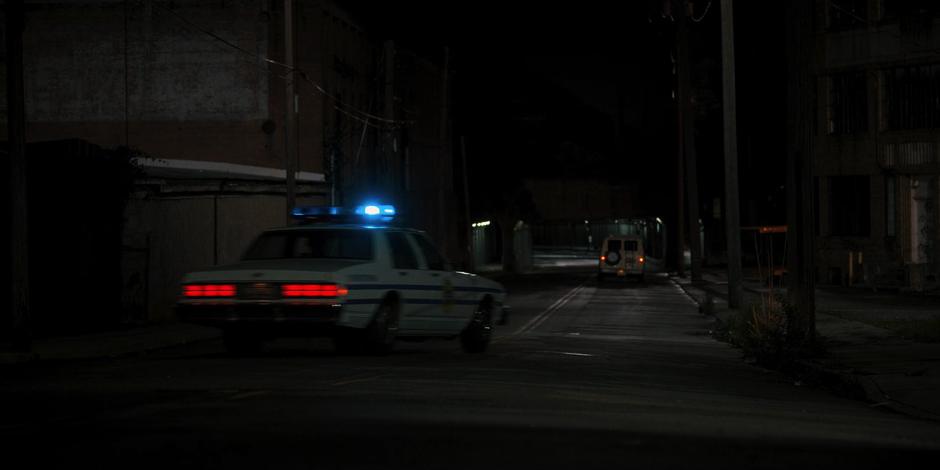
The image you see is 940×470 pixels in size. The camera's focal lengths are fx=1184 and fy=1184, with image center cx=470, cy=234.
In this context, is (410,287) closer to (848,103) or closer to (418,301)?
(418,301)

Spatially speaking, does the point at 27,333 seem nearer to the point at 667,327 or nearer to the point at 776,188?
the point at 667,327

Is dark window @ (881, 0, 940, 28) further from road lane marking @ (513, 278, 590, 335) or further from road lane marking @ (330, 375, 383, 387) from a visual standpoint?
road lane marking @ (330, 375, 383, 387)

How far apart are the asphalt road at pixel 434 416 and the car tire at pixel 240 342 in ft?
0.56

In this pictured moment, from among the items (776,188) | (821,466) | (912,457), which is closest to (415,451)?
(821,466)

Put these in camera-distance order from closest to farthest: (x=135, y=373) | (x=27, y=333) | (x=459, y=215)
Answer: (x=135, y=373), (x=27, y=333), (x=459, y=215)

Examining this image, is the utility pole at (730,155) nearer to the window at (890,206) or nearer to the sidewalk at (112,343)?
the sidewalk at (112,343)

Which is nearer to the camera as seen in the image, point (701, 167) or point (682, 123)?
point (682, 123)

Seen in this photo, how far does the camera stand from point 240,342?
15.1 m

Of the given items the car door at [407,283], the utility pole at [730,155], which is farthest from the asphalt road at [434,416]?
the utility pole at [730,155]

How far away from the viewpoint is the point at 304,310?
13.5 meters

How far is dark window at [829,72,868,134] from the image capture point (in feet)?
139

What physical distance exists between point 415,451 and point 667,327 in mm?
18124

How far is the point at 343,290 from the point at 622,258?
3696 centimetres

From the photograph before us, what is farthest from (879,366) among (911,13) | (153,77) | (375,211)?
(911,13)
